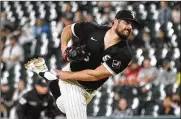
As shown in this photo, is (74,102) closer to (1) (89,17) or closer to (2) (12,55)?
(2) (12,55)

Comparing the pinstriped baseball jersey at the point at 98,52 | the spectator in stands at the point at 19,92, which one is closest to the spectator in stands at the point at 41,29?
the spectator in stands at the point at 19,92

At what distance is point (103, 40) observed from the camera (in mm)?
5355

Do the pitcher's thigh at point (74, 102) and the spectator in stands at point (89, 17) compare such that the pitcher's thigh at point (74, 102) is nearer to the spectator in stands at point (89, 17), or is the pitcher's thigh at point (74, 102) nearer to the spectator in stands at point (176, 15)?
the spectator in stands at point (176, 15)

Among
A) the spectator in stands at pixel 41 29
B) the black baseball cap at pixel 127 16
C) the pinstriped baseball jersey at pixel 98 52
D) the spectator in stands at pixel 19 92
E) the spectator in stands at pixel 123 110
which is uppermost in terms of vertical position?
the black baseball cap at pixel 127 16

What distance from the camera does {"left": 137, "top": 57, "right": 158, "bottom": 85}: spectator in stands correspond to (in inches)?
397

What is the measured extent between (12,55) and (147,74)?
2.83 meters

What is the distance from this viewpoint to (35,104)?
8.53 m

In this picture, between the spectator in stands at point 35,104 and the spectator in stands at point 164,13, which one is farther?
the spectator in stands at point 164,13

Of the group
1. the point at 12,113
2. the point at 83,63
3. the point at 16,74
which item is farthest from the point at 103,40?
the point at 16,74

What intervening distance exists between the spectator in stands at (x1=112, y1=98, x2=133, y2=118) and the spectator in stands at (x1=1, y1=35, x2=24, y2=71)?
8.56 feet

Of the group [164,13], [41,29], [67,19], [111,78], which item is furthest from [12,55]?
[164,13]

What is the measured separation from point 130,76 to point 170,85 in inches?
28.2

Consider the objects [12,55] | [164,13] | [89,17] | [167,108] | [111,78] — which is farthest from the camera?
[89,17]

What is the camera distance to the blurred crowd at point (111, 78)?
32.1 feet
